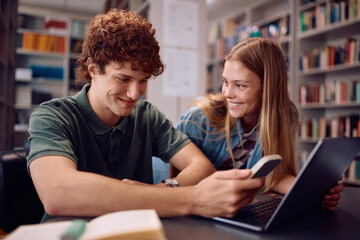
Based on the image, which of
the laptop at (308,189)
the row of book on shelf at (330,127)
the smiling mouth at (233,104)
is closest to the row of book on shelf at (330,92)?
the row of book on shelf at (330,127)

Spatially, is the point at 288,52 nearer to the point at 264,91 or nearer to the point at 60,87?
the point at 264,91

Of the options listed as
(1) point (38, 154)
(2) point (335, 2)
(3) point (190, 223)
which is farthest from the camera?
(2) point (335, 2)

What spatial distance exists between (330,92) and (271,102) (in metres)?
2.65

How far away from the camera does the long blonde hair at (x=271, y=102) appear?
1314mm

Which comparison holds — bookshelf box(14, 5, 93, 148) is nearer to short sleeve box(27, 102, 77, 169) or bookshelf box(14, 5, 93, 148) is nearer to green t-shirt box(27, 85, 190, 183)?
green t-shirt box(27, 85, 190, 183)

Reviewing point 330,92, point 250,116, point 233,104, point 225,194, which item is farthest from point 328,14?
point 225,194

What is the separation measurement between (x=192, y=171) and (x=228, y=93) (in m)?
0.43

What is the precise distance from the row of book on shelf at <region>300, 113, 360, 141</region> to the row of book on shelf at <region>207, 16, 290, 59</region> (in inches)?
44.0

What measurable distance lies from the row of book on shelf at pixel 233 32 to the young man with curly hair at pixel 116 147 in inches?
123

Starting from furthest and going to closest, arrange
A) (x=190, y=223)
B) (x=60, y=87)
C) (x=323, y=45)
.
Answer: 1. (x=60, y=87)
2. (x=323, y=45)
3. (x=190, y=223)

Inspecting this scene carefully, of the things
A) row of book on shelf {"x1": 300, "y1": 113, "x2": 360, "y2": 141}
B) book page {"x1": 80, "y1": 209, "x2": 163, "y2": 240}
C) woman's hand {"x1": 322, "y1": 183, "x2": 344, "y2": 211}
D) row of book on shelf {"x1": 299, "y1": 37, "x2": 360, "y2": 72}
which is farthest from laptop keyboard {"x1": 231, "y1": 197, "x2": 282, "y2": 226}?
row of book on shelf {"x1": 299, "y1": 37, "x2": 360, "y2": 72}

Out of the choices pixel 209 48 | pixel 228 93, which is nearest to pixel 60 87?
pixel 209 48

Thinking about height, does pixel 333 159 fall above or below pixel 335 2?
below

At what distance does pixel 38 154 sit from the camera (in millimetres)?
799
